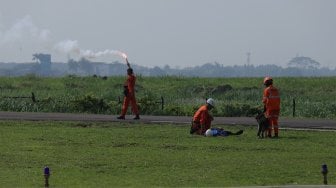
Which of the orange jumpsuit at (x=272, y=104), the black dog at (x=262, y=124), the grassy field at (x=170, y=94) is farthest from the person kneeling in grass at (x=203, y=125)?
the grassy field at (x=170, y=94)

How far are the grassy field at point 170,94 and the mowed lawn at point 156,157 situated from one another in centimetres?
1164

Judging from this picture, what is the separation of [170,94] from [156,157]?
144ft

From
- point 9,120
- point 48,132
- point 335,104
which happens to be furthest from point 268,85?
point 335,104

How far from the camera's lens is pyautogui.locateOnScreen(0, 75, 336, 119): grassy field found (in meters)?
39.7

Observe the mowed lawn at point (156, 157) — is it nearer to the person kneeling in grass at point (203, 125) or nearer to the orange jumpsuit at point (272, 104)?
the person kneeling in grass at point (203, 125)

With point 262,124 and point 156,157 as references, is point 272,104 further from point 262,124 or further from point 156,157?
point 156,157

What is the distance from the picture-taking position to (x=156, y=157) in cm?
1923

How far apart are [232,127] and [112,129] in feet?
15.1

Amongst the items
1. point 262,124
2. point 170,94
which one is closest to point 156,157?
point 262,124

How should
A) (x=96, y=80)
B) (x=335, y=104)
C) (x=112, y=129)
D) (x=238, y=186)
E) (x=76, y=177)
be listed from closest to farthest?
(x=238, y=186) → (x=76, y=177) → (x=112, y=129) → (x=335, y=104) → (x=96, y=80)

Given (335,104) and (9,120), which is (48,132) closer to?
(9,120)

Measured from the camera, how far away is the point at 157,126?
96.7ft

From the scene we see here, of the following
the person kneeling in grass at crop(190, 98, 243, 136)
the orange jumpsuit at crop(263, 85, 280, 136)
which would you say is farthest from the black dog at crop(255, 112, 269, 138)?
the person kneeling in grass at crop(190, 98, 243, 136)

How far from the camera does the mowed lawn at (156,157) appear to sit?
1550 centimetres
